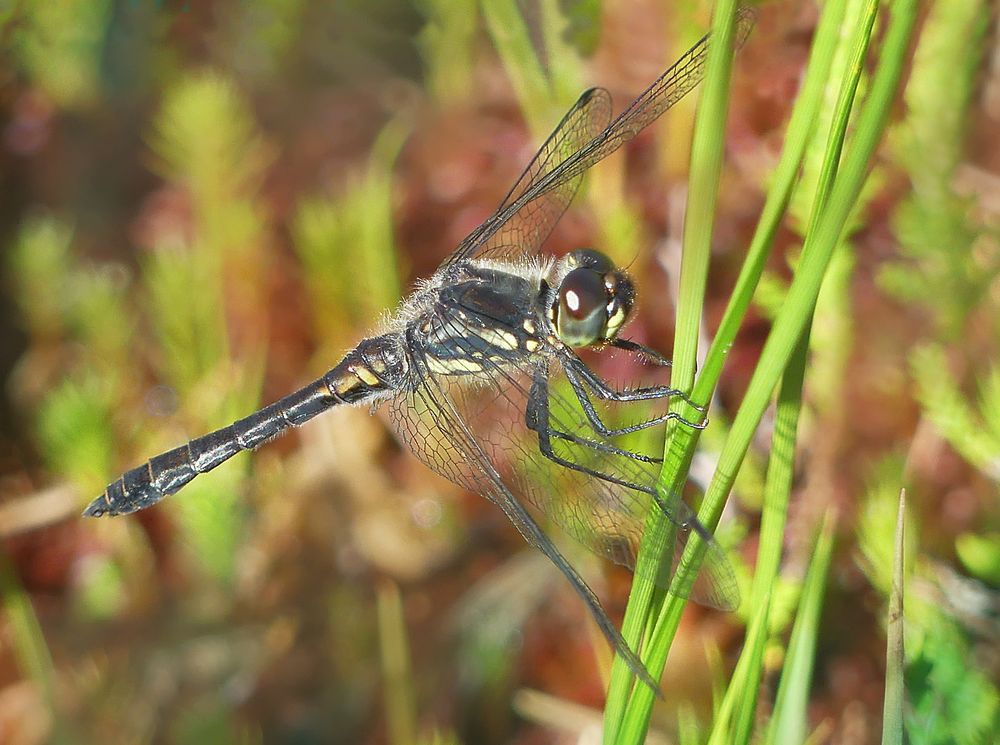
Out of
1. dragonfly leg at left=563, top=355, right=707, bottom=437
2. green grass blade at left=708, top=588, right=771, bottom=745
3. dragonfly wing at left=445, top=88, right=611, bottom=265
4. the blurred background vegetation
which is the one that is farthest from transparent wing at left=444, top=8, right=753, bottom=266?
green grass blade at left=708, top=588, right=771, bottom=745

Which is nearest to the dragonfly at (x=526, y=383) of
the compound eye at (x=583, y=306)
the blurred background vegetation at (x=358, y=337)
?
the compound eye at (x=583, y=306)

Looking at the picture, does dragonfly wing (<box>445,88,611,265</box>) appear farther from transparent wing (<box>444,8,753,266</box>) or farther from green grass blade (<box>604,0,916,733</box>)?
green grass blade (<box>604,0,916,733</box>)

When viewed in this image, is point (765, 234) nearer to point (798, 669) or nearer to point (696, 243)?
point (696, 243)

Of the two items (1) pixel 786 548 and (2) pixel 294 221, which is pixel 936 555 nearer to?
(1) pixel 786 548

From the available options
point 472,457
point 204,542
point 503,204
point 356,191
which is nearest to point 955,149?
point 503,204

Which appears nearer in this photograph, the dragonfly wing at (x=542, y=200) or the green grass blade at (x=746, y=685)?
the green grass blade at (x=746, y=685)

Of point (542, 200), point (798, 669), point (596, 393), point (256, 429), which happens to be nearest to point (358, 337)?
point (256, 429)

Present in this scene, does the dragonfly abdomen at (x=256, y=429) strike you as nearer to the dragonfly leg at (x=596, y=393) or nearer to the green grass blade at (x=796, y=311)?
the dragonfly leg at (x=596, y=393)
